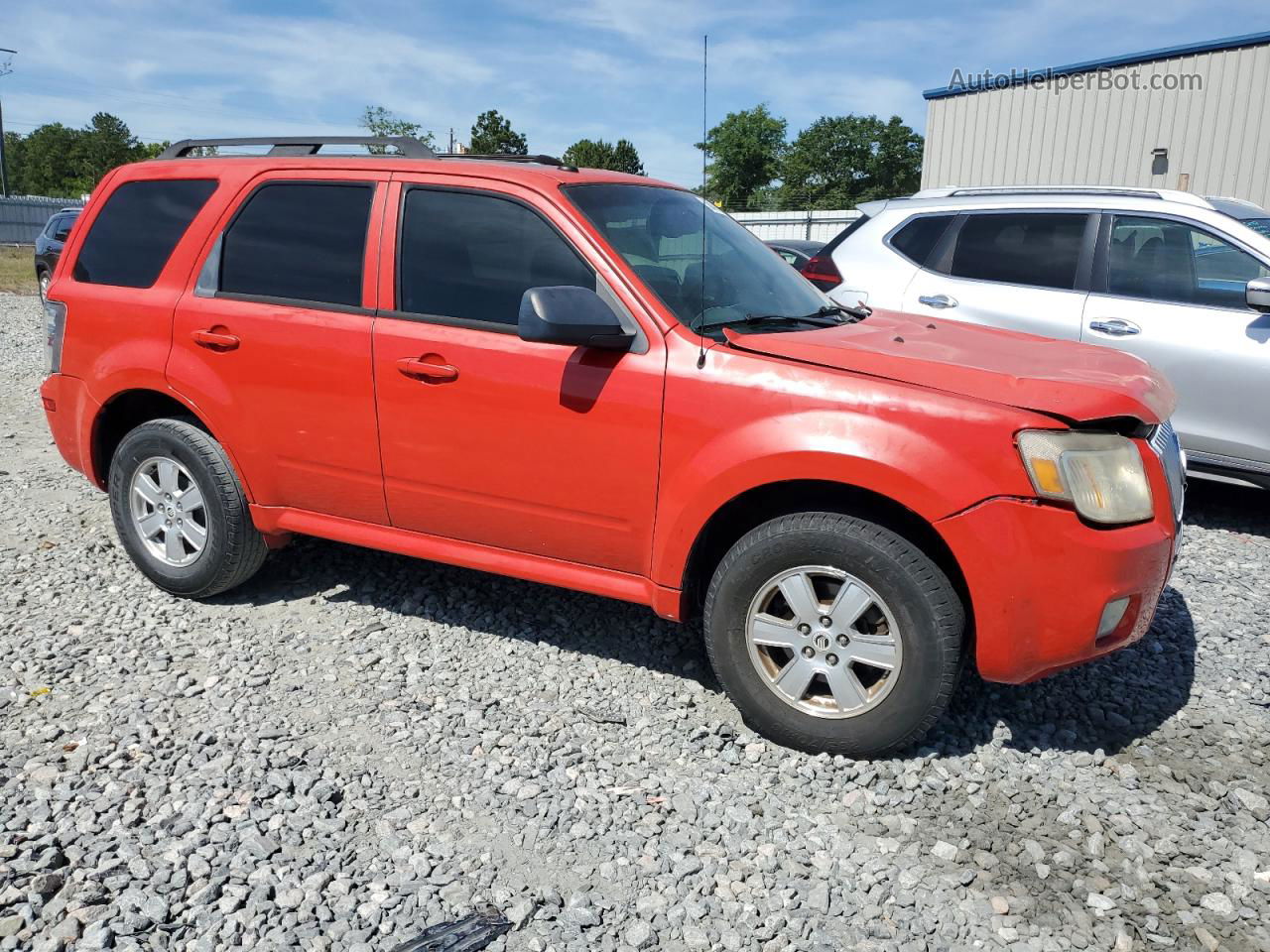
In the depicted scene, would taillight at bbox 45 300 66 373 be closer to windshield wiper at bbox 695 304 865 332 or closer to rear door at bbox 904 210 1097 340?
windshield wiper at bbox 695 304 865 332

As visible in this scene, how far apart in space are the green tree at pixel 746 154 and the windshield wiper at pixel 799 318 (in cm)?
8572

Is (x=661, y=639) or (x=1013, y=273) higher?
(x=1013, y=273)

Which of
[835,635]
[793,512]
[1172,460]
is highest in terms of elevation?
[1172,460]

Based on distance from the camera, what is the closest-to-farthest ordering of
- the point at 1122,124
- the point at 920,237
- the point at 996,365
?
the point at 996,365 → the point at 920,237 → the point at 1122,124

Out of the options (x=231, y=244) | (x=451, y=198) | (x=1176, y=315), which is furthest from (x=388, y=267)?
(x=1176, y=315)

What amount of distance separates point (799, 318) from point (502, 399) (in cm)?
119

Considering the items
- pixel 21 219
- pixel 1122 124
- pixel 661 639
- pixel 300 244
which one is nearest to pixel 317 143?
pixel 300 244

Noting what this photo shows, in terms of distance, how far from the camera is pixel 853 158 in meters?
98.4

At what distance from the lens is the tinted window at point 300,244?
398 cm

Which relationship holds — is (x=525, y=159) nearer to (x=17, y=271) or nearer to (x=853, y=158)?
(x=17, y=271)

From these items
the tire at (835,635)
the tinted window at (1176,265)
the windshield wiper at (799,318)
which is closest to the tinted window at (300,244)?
the windshield wiper at (799,318)

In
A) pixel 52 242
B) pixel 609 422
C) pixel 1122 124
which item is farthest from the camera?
pixel 1122 124

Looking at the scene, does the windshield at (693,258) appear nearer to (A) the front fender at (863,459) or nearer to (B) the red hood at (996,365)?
(B) the red hood at (996,365)

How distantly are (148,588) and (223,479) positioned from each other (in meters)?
0.88
